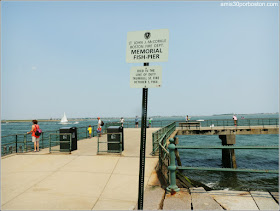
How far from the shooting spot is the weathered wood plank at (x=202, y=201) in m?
3.45

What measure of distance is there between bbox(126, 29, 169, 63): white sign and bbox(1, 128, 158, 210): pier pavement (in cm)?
304

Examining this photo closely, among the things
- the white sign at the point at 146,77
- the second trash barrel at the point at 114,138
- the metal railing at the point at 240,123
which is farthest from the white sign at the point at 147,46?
the metal railing at the point at 240,123

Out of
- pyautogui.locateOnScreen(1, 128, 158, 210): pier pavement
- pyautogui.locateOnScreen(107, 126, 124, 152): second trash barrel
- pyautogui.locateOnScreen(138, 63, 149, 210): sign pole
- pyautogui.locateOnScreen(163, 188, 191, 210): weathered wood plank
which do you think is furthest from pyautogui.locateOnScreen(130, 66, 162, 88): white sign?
pyautogui.locateOnScreen(107, 126, 124, 152): second trash barrel

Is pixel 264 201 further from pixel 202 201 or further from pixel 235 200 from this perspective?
pixel 202 201

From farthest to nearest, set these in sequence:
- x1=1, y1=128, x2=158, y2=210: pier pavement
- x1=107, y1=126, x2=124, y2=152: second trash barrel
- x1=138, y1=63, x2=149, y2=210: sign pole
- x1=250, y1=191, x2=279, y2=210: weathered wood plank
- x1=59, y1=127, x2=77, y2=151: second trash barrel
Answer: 1. x1=59, y1=127, x2=77, y2=151: second trash barrel
2. x1=107, y1=126, x2=124, y2=152: second trash barrel
3. x1=1, y1=128, x2=158, y2=210: pier pavement
4. x1=250, y1=191, x2=279, y2=210: weathered wood plank
5. x1=138, y1=63, x2=149, y2=210: sign pole

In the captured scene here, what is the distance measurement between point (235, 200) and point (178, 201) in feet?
3.72

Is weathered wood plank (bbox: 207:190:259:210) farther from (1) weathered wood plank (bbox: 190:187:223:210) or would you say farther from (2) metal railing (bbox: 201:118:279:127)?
(2) metal railing (bbox: 201:118:279:127)

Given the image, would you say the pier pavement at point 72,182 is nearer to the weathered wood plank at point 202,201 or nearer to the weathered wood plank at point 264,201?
the weathered wood plank at point 202,201

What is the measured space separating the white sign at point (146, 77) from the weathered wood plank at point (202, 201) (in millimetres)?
2455

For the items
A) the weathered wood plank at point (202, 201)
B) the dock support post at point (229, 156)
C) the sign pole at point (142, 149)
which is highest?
the sign pole at point (142, 149)

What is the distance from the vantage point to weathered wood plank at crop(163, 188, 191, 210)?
3.47 m

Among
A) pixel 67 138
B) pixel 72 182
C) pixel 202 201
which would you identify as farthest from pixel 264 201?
pixel 67 138

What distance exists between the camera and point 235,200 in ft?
12.1

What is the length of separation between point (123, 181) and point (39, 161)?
448cm
